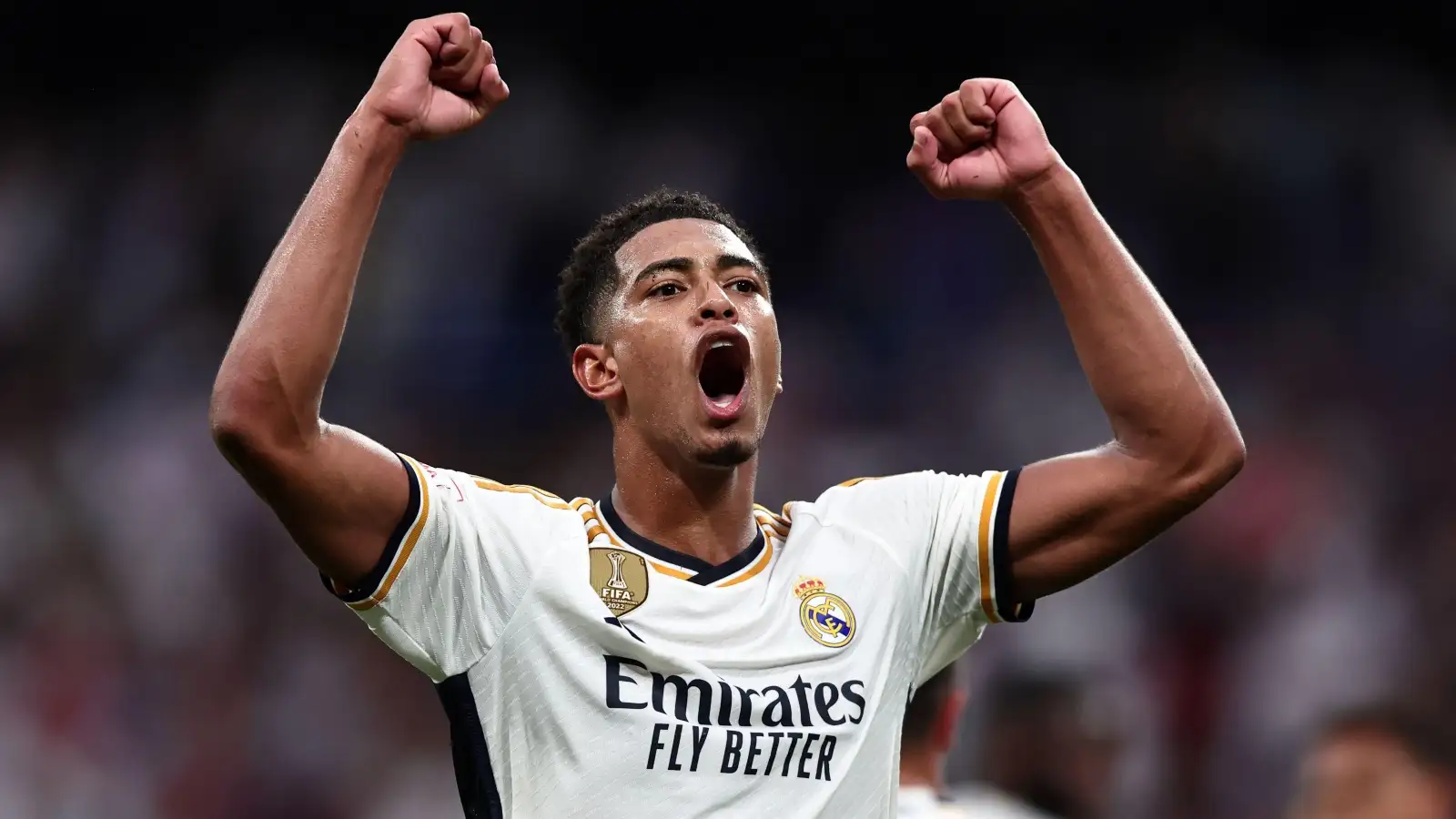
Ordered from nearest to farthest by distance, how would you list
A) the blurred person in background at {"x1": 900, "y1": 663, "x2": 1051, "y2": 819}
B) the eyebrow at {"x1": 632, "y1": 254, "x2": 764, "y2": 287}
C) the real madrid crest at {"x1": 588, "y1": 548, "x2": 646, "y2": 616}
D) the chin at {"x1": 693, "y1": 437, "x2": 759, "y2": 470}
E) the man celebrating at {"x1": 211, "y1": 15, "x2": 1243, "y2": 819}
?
the man celebrating at {"x1": 211, "y1": 15, "x2": 1243, "y2": 819} < the real madrid crest at {"x1": 588, "y1": 548, "x2": 646, "y2": 616} < the chin at {"x1": 693, "y1": 437, "x2": 759, "y2": 470} < the eyebrow at {"x1": 632, "y1": 254, "x2": 764, "y2": 287} < the blurred person in background at {"x1": 900, "y1": 663, "x2": 1051, "y2": 819}

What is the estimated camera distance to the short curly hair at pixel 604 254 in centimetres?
352

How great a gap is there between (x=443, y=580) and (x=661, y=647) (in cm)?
43

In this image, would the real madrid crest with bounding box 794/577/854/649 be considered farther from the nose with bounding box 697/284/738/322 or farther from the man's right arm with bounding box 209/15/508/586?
the man's right arm with bounding box 209/15/508/586

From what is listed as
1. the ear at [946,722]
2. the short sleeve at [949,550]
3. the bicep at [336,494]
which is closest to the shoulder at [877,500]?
the short sleeve at [949,550]

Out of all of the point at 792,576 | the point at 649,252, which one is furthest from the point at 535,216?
the point at 792,576

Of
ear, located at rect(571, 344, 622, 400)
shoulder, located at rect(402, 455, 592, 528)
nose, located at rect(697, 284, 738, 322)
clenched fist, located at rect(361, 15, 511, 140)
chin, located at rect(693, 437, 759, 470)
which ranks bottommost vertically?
Result: shoulder, located at rect(402, 455, 592, 528)

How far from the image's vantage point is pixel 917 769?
13.3 ft

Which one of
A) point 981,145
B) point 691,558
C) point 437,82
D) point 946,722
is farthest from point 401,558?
point 946,722

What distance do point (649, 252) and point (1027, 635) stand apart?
3997 mm

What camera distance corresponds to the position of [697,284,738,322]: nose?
127 inches

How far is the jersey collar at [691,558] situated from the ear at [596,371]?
1.05 ft

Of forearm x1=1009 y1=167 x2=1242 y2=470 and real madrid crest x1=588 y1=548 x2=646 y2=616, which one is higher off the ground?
forearm x1=1009 y1=167 x2=1242 y2=470

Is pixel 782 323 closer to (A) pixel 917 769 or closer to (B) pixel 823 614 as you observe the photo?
(A) pixel 917 769

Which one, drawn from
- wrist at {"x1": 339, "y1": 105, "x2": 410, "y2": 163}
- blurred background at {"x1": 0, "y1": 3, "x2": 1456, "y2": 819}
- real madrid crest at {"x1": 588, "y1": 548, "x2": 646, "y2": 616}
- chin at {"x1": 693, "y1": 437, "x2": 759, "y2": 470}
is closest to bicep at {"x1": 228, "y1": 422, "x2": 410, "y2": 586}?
real madrid crest at {"x1": 588, "y1": 548, "x2": 646, "y2": 616}
